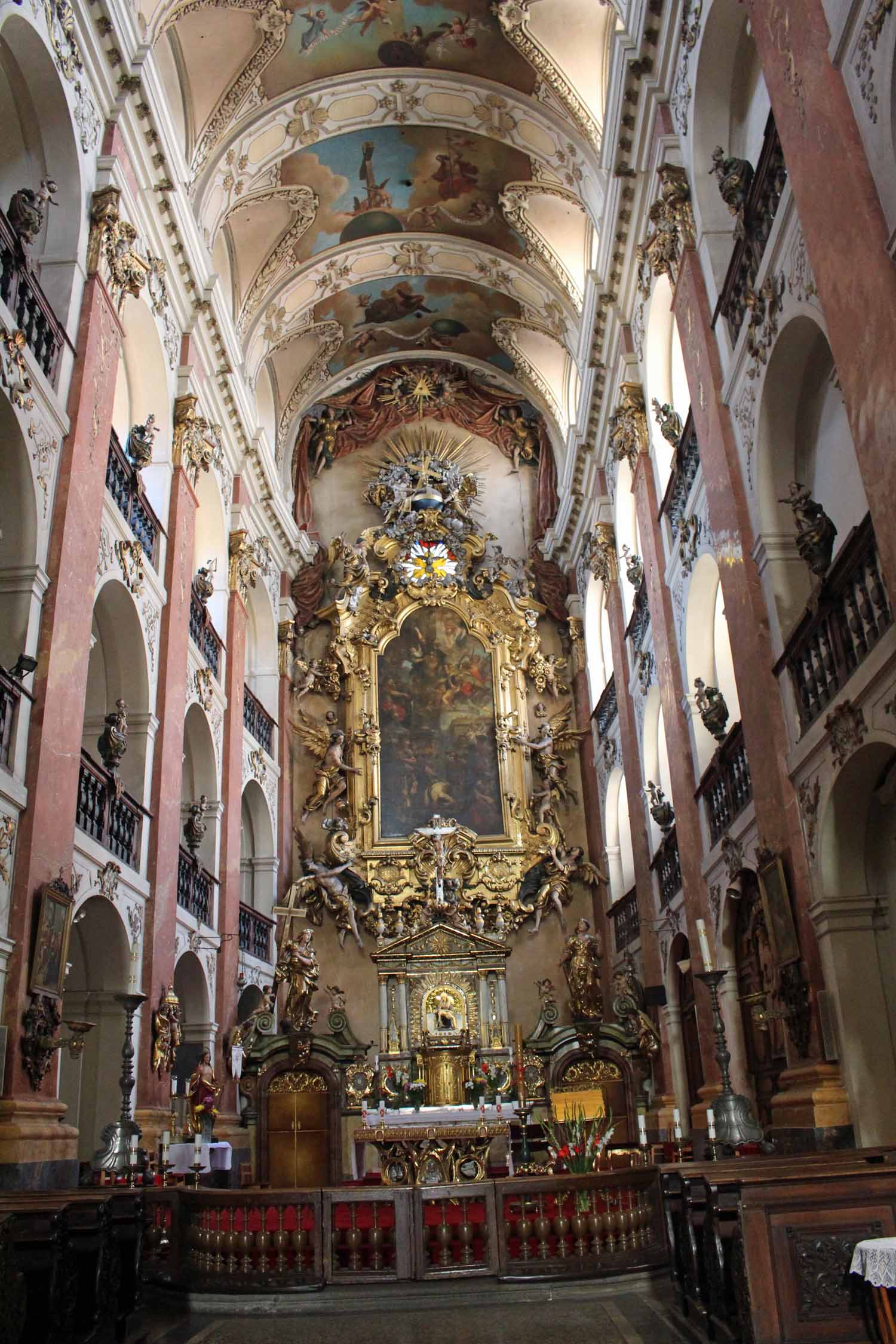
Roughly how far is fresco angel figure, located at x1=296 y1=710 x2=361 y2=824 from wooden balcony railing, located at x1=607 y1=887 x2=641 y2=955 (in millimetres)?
5537

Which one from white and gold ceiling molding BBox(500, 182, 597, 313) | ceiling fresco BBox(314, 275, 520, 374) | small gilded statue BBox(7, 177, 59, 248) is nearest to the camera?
small gilded statue BBox(7, 177, 59, 248)

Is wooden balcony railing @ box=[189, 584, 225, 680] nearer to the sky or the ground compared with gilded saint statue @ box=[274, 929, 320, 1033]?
nearer to the sky

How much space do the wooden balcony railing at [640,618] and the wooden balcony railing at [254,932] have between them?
7.36 metres

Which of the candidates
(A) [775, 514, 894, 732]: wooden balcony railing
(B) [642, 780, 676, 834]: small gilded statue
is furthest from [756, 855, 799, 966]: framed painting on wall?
(B) [642, 780, 676, 834]: small gilded statue

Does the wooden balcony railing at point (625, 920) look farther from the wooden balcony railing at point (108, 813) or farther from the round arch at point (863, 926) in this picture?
the round arch at point (863, 926)

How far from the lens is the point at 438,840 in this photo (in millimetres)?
20797

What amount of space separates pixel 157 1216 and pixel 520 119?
15888 mm

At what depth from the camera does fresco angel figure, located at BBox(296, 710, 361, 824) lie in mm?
21375

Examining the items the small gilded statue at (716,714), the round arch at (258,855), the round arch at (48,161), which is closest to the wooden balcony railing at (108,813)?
the round arch at (48,161)

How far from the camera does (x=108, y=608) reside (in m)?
13.4

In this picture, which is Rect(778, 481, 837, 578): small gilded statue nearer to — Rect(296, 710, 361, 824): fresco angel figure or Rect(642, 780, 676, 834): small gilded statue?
Rect(642, 780, 676, 834): small gilded statue

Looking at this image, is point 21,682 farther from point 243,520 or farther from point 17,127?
point 243,520

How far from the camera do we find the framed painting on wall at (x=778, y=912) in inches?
356

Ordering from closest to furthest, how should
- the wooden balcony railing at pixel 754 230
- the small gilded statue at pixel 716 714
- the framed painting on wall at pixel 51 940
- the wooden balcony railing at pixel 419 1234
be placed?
the wooden balcony railing at pixel 419 1234
the wooden balcony railing at pixel 754 230
the framed painting on wall at pixel 51 940
the small gilded statue at pixel 716 714
